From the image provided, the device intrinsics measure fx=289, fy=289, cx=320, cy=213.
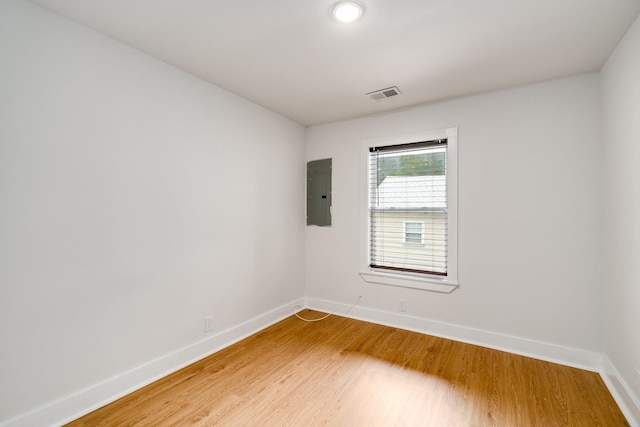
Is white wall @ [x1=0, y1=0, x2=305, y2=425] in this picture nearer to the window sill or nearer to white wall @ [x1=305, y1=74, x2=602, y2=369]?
the window sill

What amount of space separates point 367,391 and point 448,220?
70.9 inches

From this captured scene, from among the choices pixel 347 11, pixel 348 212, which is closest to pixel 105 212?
pixel 347 11

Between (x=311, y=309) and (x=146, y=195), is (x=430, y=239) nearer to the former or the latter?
(x=311, y=309)

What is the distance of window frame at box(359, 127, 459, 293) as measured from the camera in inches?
116

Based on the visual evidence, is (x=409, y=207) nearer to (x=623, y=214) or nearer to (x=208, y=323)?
(x=623, y=214)

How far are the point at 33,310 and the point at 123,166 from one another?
101cm

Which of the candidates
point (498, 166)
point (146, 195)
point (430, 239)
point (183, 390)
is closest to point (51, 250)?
point (146, 195)

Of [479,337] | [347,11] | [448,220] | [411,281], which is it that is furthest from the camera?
[411,281]

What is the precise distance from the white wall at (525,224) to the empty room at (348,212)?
0.02 m

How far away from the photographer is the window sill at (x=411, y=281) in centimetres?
299

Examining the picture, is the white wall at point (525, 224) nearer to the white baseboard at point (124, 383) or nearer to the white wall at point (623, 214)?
the white wall at point (623, 214)

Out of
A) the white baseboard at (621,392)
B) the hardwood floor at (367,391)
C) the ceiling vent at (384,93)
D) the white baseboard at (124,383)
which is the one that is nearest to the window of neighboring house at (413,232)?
the hardwood floor at (367,391)

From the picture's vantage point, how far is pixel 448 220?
2.99 m

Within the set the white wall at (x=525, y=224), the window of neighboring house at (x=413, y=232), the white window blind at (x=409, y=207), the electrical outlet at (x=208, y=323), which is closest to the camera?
the white wall at (x=525, y=224)
